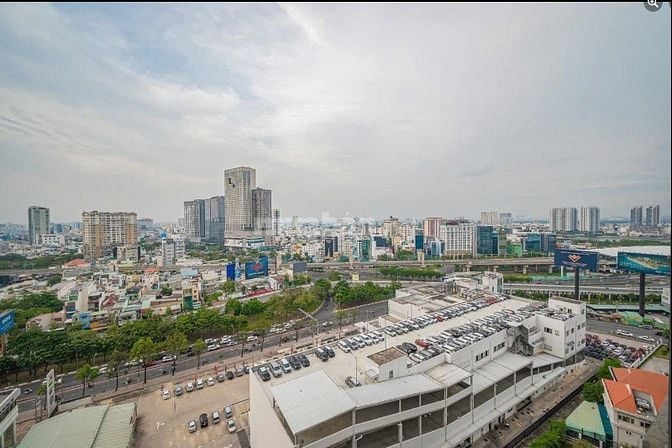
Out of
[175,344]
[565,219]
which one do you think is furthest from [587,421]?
[565,219]

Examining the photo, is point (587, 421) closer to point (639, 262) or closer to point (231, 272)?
point (639, 262)

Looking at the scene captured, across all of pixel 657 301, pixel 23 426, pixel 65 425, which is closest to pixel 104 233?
pixel 23 426

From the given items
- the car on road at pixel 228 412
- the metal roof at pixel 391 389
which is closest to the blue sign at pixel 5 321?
the car on road at pixel 228 412

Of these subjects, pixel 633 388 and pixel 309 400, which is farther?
pixel 633 388

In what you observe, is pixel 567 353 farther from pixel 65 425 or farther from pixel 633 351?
pixel 65 425

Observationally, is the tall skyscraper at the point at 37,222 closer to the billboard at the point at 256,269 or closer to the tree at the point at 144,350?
the billboard at the point at 256,269
